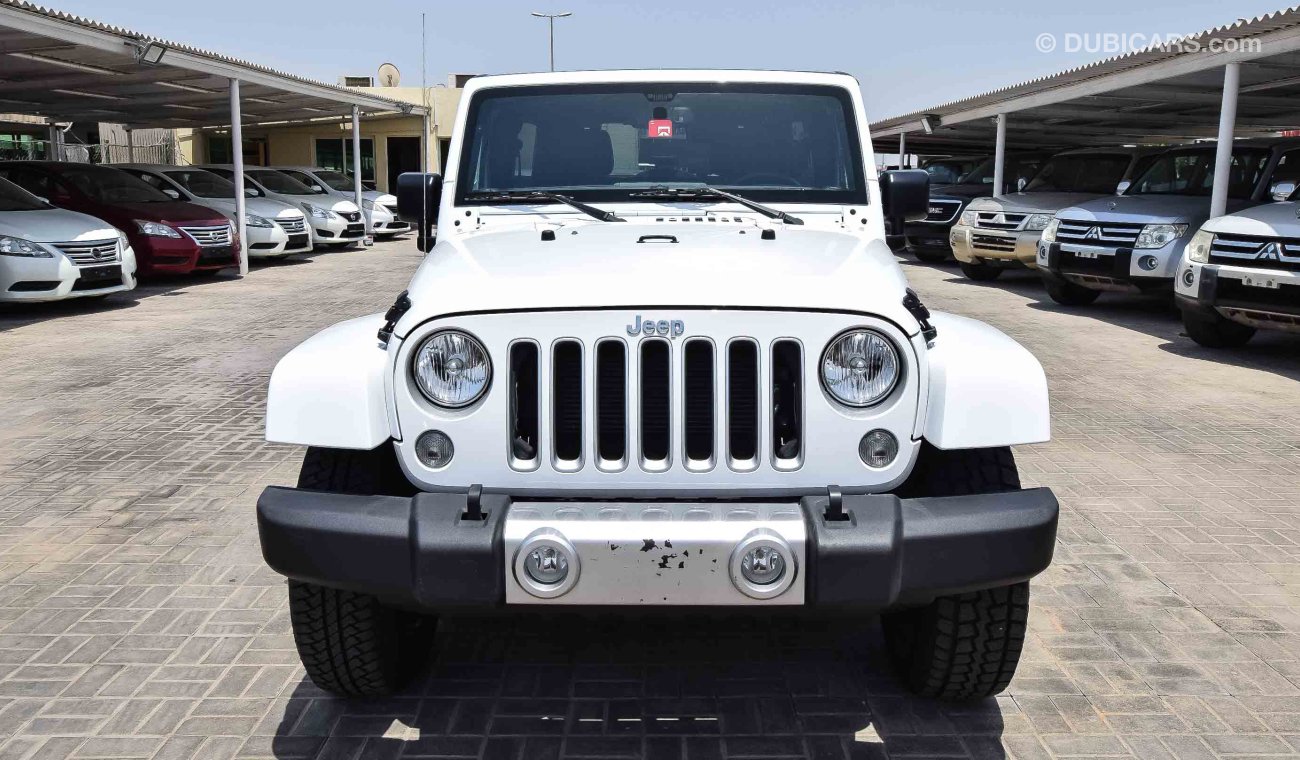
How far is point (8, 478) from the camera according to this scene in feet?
19.2

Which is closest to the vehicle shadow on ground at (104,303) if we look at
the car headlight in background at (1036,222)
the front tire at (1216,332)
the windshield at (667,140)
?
the windshield at (667,140)

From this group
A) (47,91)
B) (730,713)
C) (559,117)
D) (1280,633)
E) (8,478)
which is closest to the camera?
(730,713)

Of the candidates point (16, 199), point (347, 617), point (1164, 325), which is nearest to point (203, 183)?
point (16, 199)

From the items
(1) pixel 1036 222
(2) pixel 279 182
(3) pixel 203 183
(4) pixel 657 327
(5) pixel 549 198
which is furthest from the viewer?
(2) pixel 279 182

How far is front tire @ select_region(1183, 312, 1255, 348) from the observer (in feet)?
33.0

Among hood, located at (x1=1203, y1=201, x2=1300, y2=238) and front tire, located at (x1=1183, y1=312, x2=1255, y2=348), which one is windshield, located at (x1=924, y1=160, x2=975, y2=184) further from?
hood, located at (x1=1203, y1=201, x2=1300, y2=238)

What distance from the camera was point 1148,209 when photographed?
478 inches

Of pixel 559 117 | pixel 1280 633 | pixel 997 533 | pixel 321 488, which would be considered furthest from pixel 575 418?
pixel 1280 633

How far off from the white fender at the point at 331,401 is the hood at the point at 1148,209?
10.7 metres

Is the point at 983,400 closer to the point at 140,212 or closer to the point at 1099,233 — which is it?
the point at 1099,233

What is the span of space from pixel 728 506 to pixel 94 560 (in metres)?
3.07

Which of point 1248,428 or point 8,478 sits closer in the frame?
point 8,478

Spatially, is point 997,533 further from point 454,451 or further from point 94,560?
point 94,560

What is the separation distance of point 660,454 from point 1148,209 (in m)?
10.8
